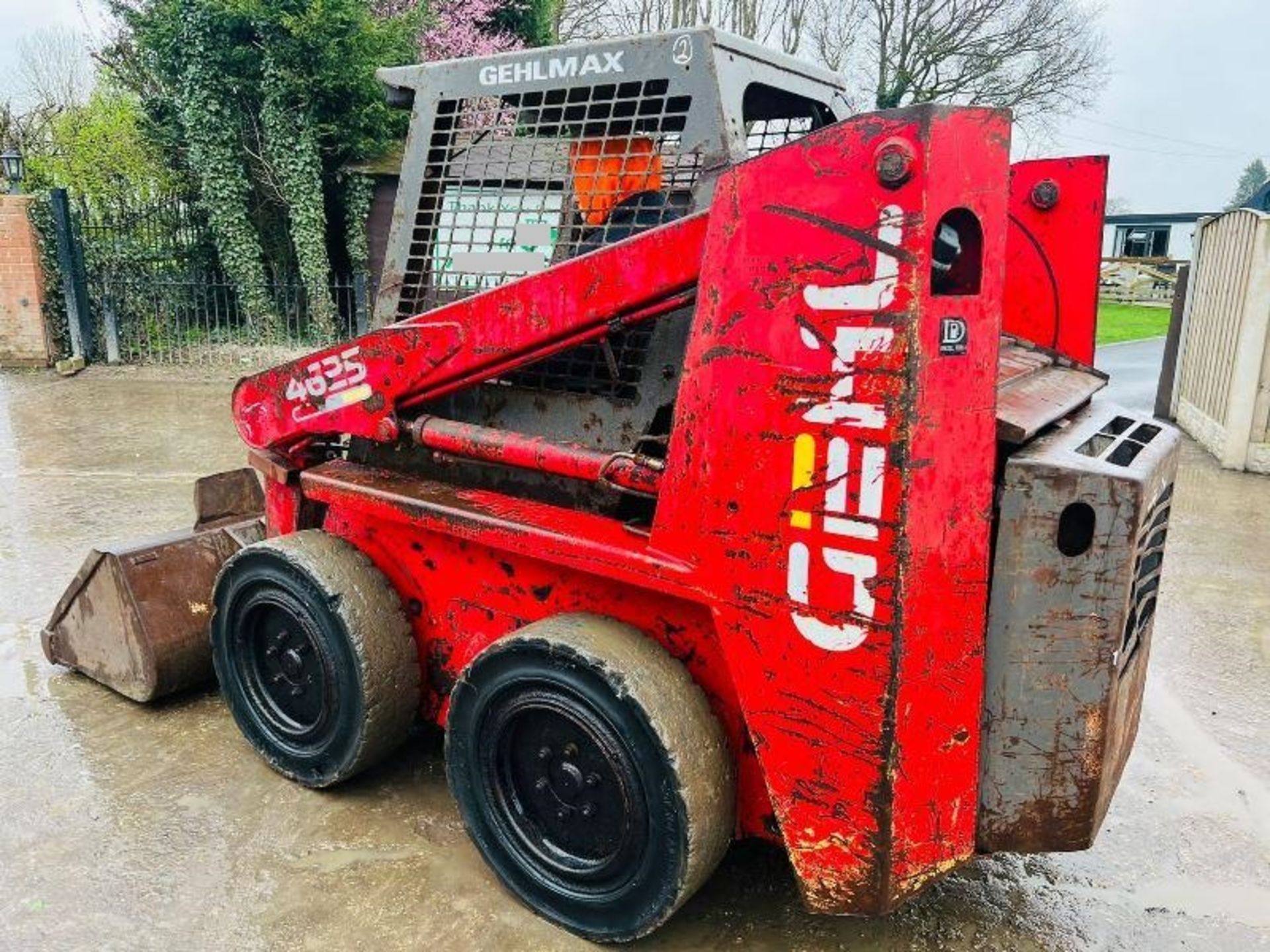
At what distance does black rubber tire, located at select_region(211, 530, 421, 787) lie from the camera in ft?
9.68

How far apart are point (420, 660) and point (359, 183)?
12.2 metres

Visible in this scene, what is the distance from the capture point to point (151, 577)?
3.69 metres

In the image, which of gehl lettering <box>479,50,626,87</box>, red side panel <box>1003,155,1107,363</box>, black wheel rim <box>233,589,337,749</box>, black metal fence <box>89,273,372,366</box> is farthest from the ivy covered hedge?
red side panel <box>1003,155,1107,363</box>

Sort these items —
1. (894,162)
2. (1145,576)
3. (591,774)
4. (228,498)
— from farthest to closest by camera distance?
(228,498) < (591,774) < (1145,576) < (894,162)

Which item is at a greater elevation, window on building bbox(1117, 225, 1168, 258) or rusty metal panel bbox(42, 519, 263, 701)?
window on building bbox(1117, 225, 1168, 258)

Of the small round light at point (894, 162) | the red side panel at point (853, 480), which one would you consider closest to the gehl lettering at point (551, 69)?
the red side panel at point (853, 480)

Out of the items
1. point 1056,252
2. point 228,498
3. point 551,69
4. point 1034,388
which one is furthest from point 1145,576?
point 228,498

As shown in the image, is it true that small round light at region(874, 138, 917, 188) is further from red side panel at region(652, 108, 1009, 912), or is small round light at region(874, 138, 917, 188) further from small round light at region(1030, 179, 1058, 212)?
small round light at region(1030, 179, 1058, 212)

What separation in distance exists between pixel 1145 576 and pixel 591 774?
1.42 m

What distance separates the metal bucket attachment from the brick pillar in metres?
9.82

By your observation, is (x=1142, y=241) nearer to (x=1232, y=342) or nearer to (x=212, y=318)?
(x=1232, y=342)

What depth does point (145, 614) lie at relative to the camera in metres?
3.63

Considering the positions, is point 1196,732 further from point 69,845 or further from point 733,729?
point 69,845

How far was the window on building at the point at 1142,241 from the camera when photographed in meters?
44.9
